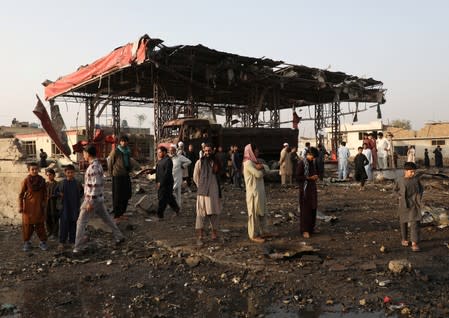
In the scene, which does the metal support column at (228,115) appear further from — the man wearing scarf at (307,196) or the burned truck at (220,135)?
the man wearing scarf at (307,196)

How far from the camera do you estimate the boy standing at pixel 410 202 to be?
18.3ft

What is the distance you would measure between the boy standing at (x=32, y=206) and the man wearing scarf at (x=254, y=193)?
10.5 ft

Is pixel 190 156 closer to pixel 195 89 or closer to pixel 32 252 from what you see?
pixel 32 252

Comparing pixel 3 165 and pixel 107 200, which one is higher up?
pixel 3 165

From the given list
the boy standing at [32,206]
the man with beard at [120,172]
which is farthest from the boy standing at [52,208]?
the man with beard at [120,172]

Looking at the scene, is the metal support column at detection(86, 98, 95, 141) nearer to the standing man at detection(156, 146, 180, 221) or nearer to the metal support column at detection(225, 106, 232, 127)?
the metal support column at detection(225, 106, 232, 127)

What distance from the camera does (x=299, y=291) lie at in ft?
13.9

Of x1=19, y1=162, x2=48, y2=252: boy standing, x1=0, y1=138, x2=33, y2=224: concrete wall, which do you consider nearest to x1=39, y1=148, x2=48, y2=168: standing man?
x1=0, y1=138, x2=33, y2=224: concrete wall

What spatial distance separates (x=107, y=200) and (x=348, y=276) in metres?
7.34

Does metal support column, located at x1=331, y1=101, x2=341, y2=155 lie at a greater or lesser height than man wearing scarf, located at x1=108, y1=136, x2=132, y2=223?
greater

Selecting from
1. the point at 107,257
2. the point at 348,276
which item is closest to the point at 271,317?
the point at 348,276

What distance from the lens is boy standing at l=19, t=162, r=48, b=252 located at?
6.09 m

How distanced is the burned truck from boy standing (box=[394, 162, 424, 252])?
362 inches

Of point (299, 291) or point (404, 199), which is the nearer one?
point (299, 291)
